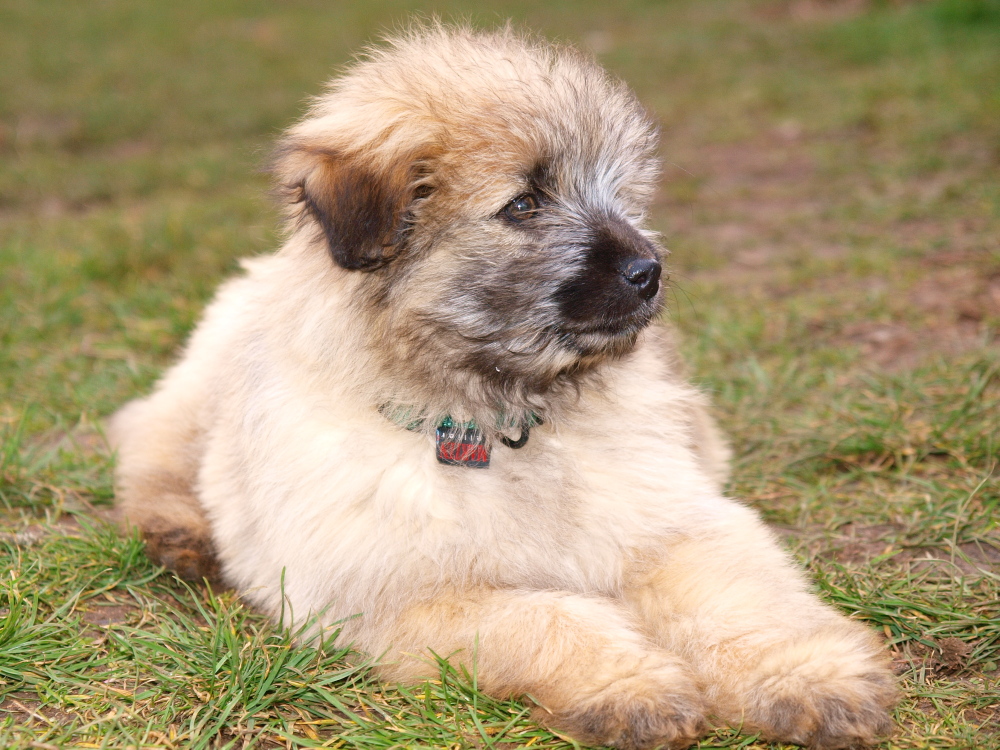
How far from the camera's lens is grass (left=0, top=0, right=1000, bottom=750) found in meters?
2.66

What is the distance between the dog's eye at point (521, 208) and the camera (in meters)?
2.72

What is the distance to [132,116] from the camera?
10.7 metres

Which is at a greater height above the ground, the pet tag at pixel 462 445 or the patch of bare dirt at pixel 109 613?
the pet tag at pixel 462 445

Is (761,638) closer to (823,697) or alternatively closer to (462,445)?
(823,697)

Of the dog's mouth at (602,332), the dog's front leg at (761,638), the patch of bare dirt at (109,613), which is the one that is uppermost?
the dog's mouth at (602,332)

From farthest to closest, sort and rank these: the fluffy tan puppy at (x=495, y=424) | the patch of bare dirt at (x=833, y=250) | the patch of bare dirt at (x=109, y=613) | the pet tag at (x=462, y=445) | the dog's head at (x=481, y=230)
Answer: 1. the patch of bare dirt at (x=833, y=250)
2. the patch of bare dirt at (x=109, y=613)
3. the pet tag at (x=462, y=445)
4. the dog's head at (x=481, y=230)
5. the fluffy tan puppy at (x=495, y=424)

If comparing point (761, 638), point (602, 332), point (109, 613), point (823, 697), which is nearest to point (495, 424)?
point (602, 332)

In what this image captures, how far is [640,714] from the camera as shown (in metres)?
2.30

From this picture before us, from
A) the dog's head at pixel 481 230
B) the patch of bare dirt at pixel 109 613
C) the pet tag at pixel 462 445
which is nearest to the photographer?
the dog's head at pixel 481 230

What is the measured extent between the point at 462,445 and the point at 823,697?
1134mm

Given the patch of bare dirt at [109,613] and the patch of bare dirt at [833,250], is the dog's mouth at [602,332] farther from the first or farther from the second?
the patch of bare dirt at [833,250]

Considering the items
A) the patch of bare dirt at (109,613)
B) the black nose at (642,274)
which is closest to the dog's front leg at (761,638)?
the black nose at (642,274)

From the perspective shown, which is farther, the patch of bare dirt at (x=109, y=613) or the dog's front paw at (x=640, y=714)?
the patch of bare dirt at (x=109, y=613)

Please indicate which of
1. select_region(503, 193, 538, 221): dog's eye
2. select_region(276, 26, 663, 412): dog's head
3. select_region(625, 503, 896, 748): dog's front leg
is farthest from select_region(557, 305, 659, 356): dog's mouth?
select_region(625, 503, 896, 748): dog's front leg
